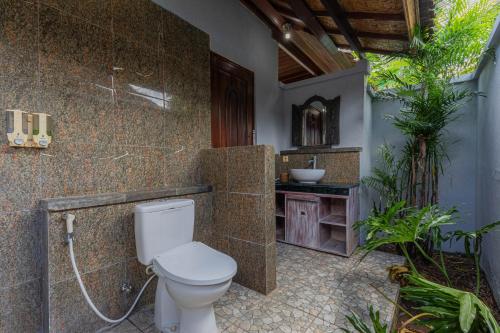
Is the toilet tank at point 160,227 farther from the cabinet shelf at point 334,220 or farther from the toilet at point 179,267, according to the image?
the cabinet shelf at point 334,220

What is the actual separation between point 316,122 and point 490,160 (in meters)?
1.82

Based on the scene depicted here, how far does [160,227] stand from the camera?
151 cm

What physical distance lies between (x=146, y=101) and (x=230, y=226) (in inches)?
48.4

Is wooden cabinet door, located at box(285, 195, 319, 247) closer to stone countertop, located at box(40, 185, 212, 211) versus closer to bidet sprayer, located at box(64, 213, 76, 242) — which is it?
stone countertop, located at box(40, 185, 212, 211)

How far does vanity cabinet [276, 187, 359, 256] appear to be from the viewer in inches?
102

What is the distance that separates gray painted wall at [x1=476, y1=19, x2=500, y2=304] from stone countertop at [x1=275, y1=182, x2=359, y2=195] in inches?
44.0

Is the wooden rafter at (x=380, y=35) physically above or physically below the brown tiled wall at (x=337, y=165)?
above

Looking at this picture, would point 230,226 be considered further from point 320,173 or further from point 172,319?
point 320,173

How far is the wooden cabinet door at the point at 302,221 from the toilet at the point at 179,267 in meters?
1.48

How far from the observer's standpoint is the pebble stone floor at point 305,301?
150 cm

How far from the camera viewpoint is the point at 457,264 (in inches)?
99.0

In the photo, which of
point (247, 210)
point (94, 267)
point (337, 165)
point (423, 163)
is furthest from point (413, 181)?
point (94, 267)

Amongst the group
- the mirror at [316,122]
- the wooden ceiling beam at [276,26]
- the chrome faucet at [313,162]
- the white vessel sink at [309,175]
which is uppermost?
the wooden ceiling beam at [276,26]

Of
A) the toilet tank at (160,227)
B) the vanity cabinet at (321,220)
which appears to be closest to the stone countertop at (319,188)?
the vanity cabinet at (321,220)
